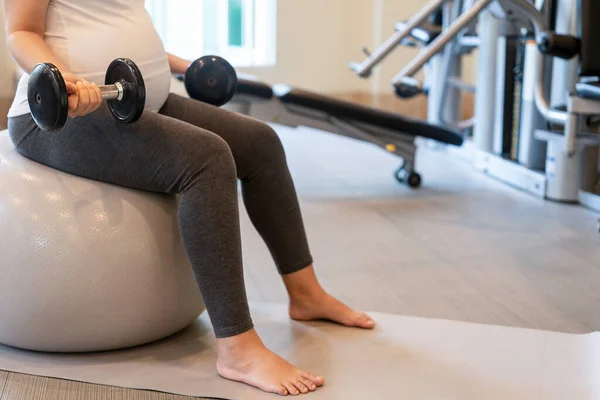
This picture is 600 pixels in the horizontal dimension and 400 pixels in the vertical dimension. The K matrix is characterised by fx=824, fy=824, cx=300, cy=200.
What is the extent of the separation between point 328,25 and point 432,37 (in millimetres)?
1973

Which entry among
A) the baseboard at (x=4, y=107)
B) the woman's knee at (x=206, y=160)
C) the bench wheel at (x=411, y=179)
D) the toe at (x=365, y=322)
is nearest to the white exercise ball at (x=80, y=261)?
the woman's knee at (x=206, y=160)

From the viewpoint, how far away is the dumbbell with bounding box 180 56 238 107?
1740 millimetres

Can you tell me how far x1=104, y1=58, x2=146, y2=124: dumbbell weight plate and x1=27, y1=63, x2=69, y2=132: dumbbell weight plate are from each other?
108 mm

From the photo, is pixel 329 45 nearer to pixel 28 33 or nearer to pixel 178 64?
pixel 178 64

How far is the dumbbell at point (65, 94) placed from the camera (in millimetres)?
1259

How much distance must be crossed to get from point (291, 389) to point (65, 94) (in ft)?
1.99

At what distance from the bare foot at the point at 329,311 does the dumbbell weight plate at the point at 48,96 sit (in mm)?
687

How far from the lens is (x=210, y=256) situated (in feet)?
4.66

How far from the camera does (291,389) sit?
4.58 feet

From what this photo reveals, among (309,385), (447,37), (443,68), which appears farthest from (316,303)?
(443,68)

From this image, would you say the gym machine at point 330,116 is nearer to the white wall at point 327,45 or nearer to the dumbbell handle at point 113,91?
the dumbbell handle at point 113,91

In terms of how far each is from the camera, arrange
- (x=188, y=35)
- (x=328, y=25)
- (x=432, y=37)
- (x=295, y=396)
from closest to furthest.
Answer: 1. (x=295, y=396)
2. (x=432, y=37)
3. (x=188, y=35)
4. (x=328, y=25)

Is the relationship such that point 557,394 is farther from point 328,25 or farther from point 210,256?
point 328,25

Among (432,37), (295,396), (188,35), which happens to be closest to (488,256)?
(295,396)
